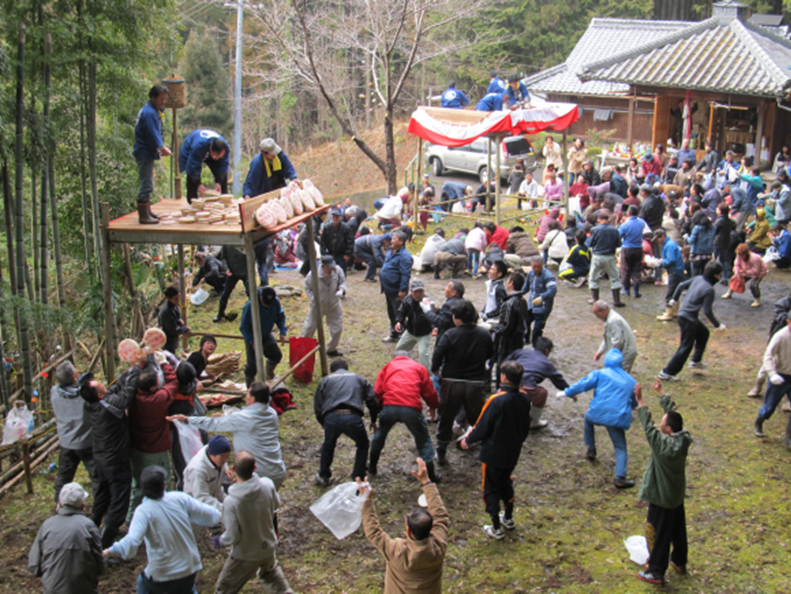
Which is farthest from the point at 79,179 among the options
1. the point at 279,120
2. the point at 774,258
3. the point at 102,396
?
the point at 279,120

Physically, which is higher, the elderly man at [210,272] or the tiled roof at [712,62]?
the tiled roof at [712,62]

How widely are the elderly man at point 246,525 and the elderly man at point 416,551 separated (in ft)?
2.97

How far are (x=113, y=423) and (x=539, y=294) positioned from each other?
582 cm

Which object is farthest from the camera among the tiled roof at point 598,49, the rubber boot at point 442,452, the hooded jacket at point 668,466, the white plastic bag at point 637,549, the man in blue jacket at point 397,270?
the tiled roof at point 598,49

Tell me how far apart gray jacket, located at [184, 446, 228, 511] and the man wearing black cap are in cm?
868

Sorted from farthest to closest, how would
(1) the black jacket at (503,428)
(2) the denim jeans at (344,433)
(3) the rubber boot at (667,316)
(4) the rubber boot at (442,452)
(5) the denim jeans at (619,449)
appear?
(3) the rubber boot at (667,316)
(4) the rubber boot at (442,452)
(5) the denim jeans at (619,449)
(2) the denim jeans at (344,433)
(1) the black jacket at (503,428)

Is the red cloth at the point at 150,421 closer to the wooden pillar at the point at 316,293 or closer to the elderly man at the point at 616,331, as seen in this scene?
the wooden pillar at the point at 316,293

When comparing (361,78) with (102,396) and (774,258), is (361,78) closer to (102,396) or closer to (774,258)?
(774,258)

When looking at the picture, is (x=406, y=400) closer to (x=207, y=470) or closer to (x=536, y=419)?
Result: (x=207, y=470)

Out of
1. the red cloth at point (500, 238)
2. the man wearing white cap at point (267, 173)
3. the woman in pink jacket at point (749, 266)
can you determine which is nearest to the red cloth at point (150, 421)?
the man wearing white cap at point (267, 173)

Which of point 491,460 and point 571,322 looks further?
point 571,322

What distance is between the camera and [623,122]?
26812mm

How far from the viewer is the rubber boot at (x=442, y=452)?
6.95 m

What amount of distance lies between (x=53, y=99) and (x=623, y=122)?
23.2 metres
